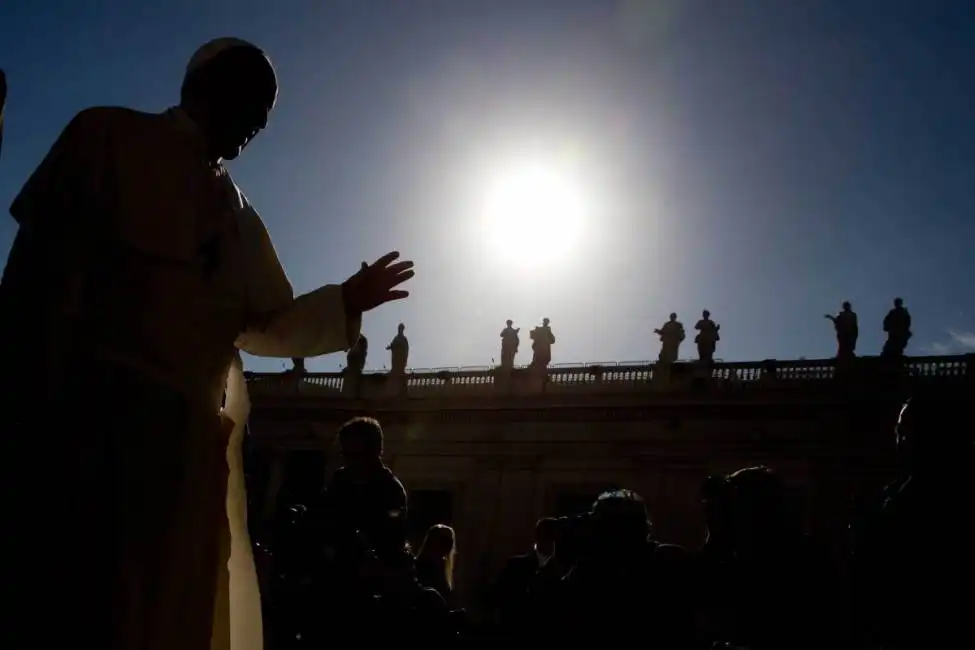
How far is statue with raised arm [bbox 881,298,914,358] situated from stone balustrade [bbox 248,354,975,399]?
11.7 inches

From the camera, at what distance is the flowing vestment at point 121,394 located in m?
1.82

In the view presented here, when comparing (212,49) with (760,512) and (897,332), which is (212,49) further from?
(897,332)

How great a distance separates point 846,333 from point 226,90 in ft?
67.9

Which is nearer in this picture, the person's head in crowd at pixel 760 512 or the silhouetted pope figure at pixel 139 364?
the silhouetted pope figure at pixel 139 364

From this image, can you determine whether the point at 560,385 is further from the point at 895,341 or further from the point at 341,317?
the point at 341,317

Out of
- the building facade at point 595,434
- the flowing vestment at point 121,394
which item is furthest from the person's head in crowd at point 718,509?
the building facade at point 595,434

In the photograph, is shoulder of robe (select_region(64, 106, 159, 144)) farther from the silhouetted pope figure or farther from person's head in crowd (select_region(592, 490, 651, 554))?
person's head in crowd (select_region(592, 490, 651, 554))

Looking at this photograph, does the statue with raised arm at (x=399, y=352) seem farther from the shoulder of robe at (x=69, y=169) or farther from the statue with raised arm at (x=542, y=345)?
the shoulder of robe at (x=69, y=169)

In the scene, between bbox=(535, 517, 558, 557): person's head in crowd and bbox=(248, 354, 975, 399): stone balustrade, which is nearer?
bbox=(535, 517, 558, 557): person's head in crowd

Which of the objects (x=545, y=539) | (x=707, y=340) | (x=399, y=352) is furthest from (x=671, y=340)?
(x=545, y=539)

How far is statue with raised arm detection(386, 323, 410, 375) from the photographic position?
26.9 m

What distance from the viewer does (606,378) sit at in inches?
919

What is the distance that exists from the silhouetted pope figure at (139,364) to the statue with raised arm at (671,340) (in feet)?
68.4

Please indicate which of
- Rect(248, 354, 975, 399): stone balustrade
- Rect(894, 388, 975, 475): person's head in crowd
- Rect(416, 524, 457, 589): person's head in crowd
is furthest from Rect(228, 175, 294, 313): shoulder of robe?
Rect(248, 354, 975, 399): stone balustrade
